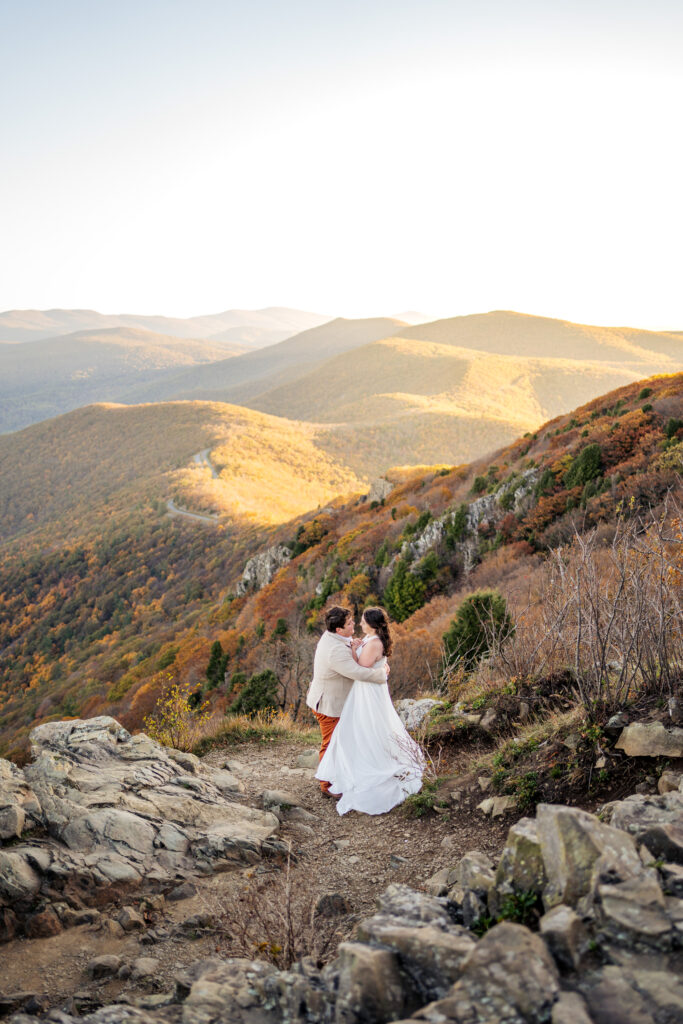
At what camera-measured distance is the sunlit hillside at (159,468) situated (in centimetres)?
5900

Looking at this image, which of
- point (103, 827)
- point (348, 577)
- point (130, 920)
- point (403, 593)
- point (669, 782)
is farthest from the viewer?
point (348, 577)

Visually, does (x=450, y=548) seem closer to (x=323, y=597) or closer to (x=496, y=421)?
(x=323, y=597)

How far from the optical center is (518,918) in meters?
2.50

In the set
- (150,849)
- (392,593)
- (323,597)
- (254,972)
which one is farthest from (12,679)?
(254,972)

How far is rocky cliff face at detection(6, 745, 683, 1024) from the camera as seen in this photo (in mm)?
1965

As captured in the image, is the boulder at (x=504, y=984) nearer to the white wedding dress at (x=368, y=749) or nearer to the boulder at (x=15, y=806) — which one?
the white wedding dress at (x=368, y=749)

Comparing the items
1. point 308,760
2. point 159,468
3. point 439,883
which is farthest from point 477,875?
point 159,468

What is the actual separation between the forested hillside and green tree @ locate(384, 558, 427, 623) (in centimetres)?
4

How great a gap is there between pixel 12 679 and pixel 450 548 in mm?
32794

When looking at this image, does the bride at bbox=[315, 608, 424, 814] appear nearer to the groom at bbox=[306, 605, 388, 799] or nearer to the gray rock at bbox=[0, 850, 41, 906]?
the groom at bbox=[306, 605, 388, 799]

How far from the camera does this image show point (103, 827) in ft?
16.2

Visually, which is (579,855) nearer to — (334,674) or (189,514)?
(334,674)

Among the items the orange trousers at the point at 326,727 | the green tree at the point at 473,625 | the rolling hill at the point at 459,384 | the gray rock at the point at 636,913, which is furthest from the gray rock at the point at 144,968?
the rolling hill at the point at 459,384

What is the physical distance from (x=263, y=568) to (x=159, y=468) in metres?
48.4
